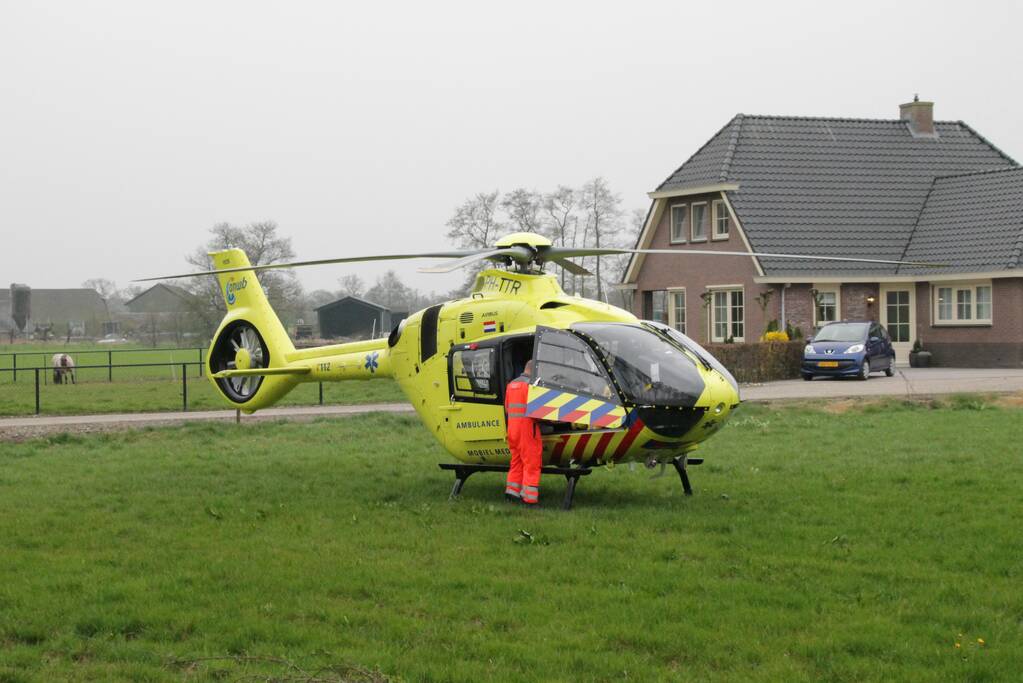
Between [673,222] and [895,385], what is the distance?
13.0 meters

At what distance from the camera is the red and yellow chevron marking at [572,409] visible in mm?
11195

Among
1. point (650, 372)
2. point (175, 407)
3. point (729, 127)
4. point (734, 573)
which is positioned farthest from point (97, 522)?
point (729, 127)

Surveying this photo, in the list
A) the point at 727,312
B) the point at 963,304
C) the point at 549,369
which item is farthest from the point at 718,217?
the point at 549,369

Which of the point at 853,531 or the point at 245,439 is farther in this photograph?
the point at 245,439

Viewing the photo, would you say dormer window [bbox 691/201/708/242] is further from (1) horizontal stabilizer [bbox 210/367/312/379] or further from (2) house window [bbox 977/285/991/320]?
(1) horizontal stabilizer [bbox 210/367/312/379]

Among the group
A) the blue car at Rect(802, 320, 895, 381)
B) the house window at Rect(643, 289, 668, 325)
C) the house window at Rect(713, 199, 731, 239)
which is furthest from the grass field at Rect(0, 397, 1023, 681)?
the house window at Rect(643, 289, 668, 325)

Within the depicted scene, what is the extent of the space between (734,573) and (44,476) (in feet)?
31.6

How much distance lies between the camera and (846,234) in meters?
36.5

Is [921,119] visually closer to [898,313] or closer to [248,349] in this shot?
[898,313]

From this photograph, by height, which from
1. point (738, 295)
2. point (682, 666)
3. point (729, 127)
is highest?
point (729, 127)

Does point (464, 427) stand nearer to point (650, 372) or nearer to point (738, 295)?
point (650, 372)

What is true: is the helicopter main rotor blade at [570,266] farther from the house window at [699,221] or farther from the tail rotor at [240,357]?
the house window at [699,221]

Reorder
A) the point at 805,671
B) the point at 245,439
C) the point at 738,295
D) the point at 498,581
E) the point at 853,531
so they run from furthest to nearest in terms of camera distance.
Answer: the point at 738,295, the point at 245,439, the point at 853,531, the point at 498,581, the point at 805,671

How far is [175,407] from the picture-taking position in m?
25.1
